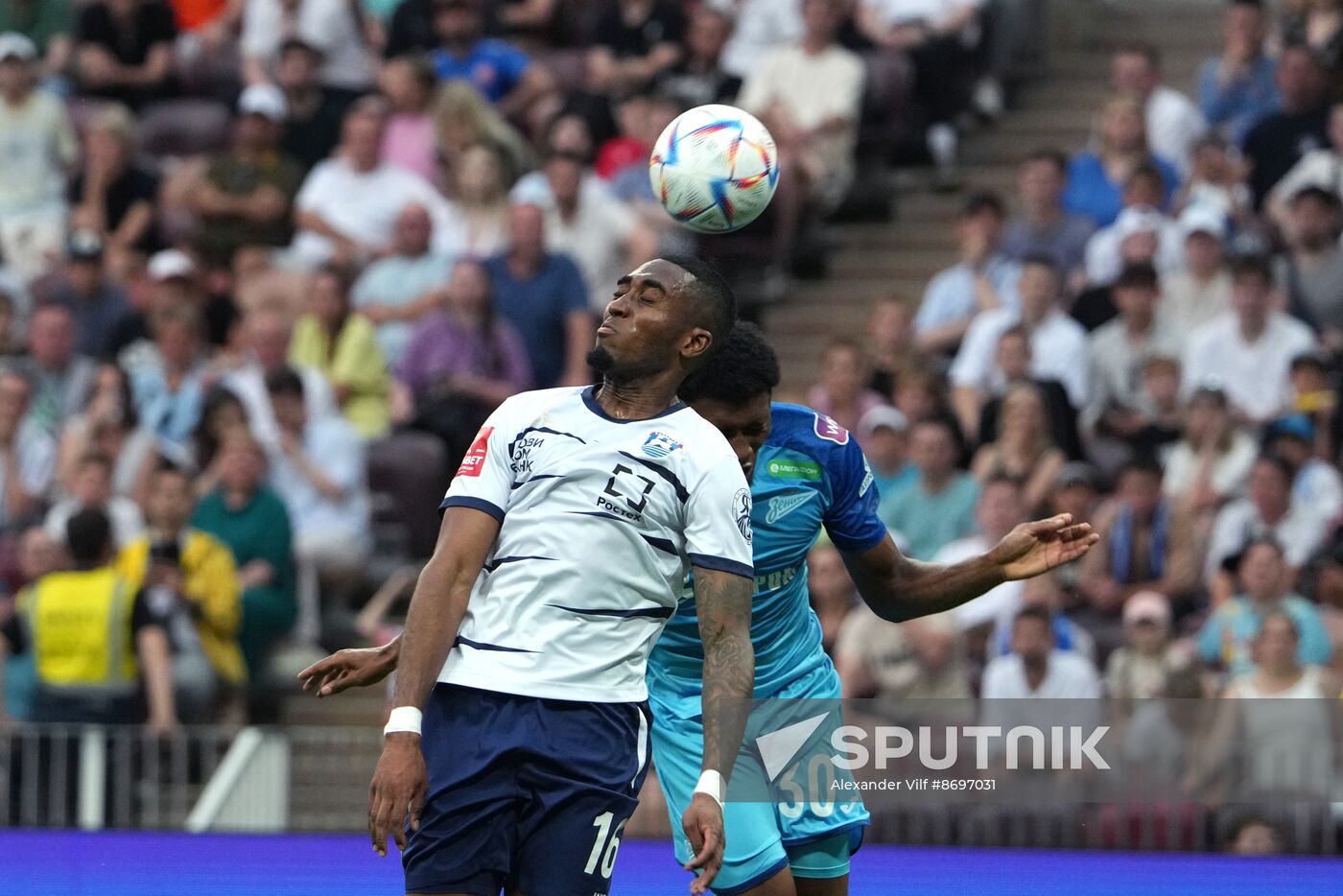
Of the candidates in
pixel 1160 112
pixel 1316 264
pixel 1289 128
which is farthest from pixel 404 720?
pixel 1160 112

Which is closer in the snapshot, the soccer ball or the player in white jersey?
the player in white jersey

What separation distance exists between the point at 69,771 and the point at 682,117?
5842 millimetres

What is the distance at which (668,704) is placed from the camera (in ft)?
20.7

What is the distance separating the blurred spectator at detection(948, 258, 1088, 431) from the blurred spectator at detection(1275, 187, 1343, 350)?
1.20 meters

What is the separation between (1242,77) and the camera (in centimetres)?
1404

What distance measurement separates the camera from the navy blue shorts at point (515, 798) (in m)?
5.11

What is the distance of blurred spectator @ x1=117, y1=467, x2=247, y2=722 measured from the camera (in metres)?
11.6

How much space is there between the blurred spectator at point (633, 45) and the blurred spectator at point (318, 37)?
68.2 inches

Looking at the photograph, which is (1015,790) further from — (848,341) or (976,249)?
(976,249)

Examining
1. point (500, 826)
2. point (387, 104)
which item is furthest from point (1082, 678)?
point (387, 104)

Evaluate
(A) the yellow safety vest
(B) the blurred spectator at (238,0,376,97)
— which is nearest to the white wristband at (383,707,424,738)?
(A) the yellow safety vest

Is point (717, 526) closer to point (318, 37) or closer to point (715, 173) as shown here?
point (715, 173)

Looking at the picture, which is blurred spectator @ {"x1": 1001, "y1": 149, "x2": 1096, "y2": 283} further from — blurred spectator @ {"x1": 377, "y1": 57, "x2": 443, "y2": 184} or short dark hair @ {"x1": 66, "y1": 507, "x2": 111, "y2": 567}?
short dark hair @ {"x1": 66, "y1": 507, "x2": 111, "y2": 567}

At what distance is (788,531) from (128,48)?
11494 millimetres
